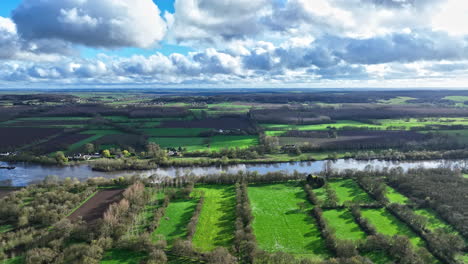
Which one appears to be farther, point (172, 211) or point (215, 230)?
point (172, 211)

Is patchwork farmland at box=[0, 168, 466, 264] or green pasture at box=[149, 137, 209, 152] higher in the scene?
green pasture at box=[149, 137, 209, 152]

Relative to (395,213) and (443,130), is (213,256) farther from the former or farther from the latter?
(443,130)

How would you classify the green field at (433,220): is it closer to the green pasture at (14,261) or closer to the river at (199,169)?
the river at (199,169)

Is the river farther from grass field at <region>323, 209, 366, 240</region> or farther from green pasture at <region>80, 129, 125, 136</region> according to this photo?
green pasture at <region>80, 129, 125, 136</region>

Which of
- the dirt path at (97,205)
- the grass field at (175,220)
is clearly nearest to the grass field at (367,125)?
the grass field at (175,220)

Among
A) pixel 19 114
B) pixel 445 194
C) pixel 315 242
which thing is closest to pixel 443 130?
pixel 445 194

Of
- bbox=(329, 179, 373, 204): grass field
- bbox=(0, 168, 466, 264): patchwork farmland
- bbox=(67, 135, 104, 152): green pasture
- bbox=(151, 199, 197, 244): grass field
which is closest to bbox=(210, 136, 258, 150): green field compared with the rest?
bbox=(0, 168, 466, 264): patchwork farmland
